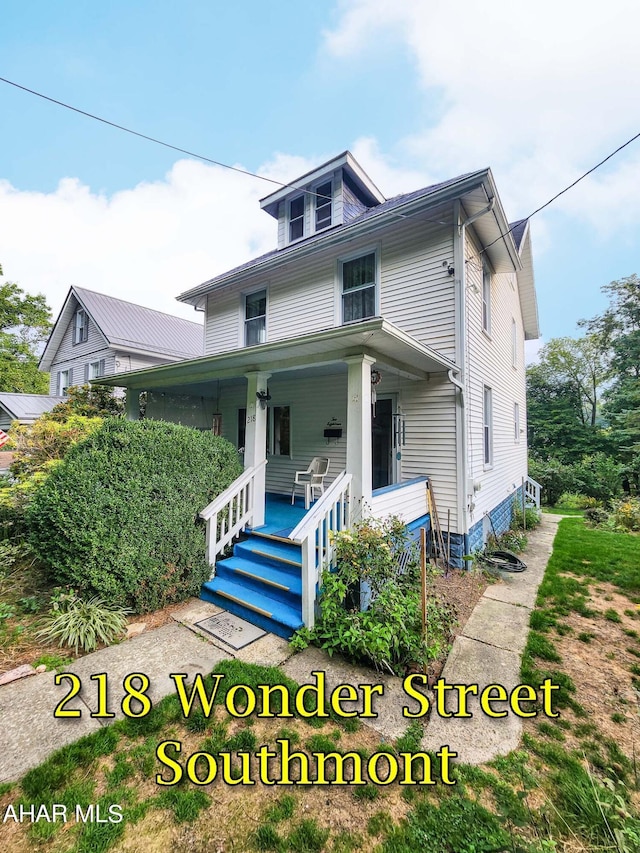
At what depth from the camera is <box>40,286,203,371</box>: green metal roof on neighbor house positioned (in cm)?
1468

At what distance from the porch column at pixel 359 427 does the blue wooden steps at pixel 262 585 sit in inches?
48.2

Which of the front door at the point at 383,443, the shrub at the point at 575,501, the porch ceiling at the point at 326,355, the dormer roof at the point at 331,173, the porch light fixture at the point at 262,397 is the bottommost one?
the shrub at the point at 575,501

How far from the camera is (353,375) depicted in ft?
14.4

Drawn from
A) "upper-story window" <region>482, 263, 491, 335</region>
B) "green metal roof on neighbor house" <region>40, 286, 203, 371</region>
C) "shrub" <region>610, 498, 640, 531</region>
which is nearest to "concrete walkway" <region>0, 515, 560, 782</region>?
"upper-story window" <region>482, 263, 491, 335</region>

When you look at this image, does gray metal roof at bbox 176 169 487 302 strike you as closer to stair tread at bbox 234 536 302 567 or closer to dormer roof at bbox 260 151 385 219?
dormer roof at bbox 260 151 385 219

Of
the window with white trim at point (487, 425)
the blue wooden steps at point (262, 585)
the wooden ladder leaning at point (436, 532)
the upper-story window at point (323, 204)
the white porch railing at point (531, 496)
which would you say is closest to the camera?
the blue wooden steps at point (262, 585)

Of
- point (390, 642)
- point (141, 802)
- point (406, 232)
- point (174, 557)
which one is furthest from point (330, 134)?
point (141, 802)

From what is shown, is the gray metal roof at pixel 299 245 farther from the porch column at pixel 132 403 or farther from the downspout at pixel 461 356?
the porch column at pixel 132 403

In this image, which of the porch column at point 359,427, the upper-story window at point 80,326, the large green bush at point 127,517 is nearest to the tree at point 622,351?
the porch column at point 359,427

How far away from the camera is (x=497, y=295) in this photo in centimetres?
851

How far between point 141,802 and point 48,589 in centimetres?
343

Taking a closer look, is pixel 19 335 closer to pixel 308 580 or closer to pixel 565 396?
pixel 308 580

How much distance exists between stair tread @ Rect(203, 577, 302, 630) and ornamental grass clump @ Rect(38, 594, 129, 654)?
1074 mm

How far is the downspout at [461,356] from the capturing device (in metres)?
5.78
